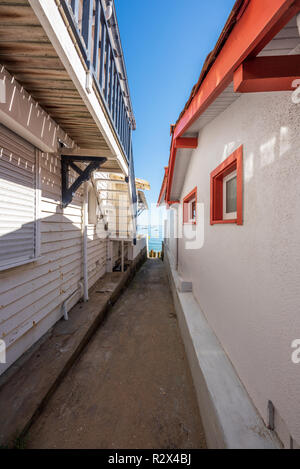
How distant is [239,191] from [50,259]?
3.20 m

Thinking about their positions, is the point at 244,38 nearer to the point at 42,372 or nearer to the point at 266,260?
the point at 266,260

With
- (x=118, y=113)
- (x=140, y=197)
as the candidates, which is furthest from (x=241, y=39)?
(x=140, y=197)

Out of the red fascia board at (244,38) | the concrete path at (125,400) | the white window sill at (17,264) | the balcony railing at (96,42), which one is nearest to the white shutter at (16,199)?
the white window sill at (17,264)

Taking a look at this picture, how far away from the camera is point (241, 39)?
1.13 meters

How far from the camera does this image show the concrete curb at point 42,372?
1.80m

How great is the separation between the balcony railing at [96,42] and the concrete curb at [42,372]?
3568mm

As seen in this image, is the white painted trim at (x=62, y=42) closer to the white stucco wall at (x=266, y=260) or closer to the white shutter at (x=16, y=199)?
the white shutter at (x=16, y=199)

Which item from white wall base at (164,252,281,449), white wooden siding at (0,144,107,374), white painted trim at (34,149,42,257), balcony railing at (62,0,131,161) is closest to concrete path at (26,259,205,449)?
white wall base at (164,252,281,449)

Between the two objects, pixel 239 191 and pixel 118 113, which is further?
pixel 118 113

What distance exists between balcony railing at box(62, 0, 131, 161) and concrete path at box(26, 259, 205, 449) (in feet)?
12.2

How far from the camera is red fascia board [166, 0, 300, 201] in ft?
2.79

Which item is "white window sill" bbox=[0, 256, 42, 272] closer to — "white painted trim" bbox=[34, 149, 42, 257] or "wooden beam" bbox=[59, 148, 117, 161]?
"white painted trim" bbox=[34, 149, 42, 257]

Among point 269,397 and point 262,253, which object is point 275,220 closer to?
point 262,253
